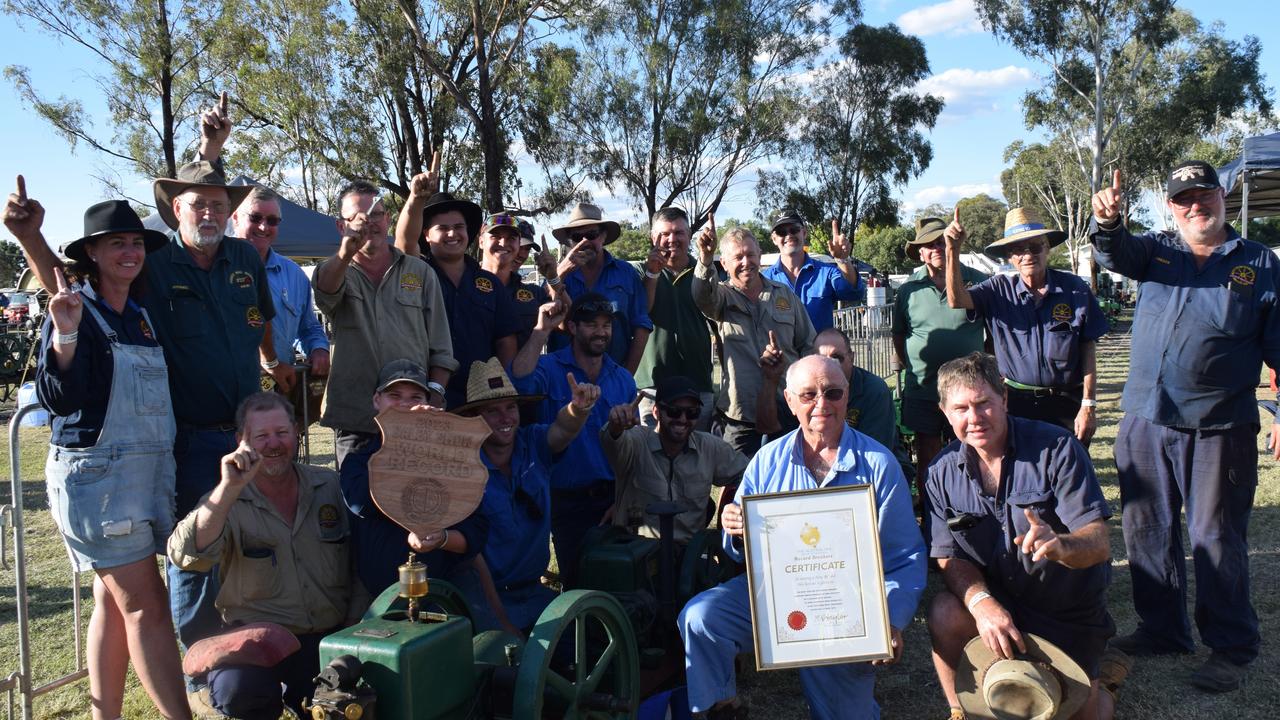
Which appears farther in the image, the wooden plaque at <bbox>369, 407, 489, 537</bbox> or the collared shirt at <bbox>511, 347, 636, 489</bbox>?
the collared shirt at <bbox>511, 347, 636, 489</bbox>

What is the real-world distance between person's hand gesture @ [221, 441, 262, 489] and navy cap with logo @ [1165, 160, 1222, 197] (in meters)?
3.79

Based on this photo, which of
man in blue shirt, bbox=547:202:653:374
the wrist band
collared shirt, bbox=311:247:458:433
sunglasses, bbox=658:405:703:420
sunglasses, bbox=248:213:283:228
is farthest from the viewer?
man in blue shirt, bbox=547:202:653:374

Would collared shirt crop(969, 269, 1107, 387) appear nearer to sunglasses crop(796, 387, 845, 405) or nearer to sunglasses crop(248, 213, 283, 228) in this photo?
sunglasses crop(796, 387, 845, 405)

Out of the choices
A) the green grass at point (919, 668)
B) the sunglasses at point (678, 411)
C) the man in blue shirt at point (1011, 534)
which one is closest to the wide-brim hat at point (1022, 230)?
the man in blue shirt at point (1011, 534)

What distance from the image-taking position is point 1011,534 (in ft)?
10.3

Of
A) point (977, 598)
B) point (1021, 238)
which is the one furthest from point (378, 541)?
point (1021, 238)

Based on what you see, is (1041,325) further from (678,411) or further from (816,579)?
(816,579)

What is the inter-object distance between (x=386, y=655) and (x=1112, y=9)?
3689 centimetres

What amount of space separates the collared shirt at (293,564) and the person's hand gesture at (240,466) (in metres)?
0.33

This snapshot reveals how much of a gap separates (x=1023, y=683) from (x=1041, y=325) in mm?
2388

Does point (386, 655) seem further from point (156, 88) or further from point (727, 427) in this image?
point (156, 88)

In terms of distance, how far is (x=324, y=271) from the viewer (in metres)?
3.84

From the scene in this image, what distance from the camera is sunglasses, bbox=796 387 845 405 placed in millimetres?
3189

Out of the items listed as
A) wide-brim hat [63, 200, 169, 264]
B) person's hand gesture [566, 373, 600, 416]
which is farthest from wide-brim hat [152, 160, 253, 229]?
person's hand gesture [566, 373, 600, 416]
